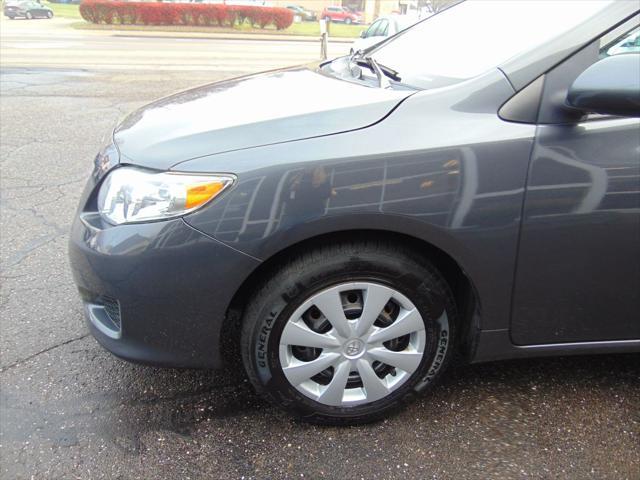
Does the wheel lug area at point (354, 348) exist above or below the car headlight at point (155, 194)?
below

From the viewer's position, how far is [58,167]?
5.09 metres

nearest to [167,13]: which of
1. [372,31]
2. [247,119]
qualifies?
[372,31]

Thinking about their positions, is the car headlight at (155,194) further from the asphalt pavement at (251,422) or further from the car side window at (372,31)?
the car side window at (372,31)

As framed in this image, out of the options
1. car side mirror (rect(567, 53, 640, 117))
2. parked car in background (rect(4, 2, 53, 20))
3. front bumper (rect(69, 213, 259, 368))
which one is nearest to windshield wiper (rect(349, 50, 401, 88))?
car side mirror (rect(567, 53, 640, 117))

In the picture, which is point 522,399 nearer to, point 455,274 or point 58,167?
point 455,274

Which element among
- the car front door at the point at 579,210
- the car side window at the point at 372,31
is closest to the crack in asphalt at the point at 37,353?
the car front door at the point at 579,210

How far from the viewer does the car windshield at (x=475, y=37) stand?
1933 millimetres

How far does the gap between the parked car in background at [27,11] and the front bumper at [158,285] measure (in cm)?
3870

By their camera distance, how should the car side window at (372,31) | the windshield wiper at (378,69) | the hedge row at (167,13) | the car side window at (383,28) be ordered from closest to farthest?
the windshield wiper at (378,69)
the car side window at (383,28)
the car side window at (372,31)
the hedge row at (167,13)

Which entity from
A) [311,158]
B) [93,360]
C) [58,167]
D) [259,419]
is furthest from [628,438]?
[58,167]

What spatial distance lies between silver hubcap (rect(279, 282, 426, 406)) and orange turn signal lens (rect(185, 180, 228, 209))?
1.58 ft

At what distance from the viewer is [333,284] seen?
72.4 inches

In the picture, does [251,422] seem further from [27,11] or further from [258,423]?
[27,11]

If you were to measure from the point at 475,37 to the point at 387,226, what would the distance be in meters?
1.05
